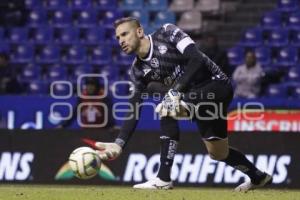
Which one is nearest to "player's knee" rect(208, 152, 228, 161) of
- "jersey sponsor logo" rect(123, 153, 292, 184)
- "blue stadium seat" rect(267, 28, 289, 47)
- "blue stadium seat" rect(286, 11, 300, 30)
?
"jersey sponsor logo" rect(123, 153, 292, 184)

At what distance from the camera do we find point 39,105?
1560cm

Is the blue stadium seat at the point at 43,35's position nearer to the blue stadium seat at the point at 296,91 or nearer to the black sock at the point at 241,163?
the blue stadium seat at the point at 296,91

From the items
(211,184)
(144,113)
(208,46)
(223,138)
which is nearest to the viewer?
(223,138)

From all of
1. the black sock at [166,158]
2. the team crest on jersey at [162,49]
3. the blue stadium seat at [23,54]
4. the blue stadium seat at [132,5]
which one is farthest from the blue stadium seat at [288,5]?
the team crest on jersey at [162,49]

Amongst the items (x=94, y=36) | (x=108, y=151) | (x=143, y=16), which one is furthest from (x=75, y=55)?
(x=108, y=151)

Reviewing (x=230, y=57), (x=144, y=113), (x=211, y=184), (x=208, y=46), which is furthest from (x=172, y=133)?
(x=230, y=57)

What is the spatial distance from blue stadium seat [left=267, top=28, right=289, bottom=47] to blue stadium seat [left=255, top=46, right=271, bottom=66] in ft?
0.87

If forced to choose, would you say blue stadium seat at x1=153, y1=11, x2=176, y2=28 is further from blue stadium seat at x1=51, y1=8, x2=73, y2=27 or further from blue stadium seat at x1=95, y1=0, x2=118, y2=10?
blue stadium seat at x1=51, y1=8, x2=73, y2=27

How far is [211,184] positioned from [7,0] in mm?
9348

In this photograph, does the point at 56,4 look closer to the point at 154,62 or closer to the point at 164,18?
the point at 164,18

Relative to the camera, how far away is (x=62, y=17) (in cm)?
2011

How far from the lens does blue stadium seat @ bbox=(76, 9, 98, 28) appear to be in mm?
19953

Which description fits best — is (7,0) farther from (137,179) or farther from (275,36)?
(137,179)

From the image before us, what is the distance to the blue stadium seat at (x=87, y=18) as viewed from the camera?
65.5 feet
